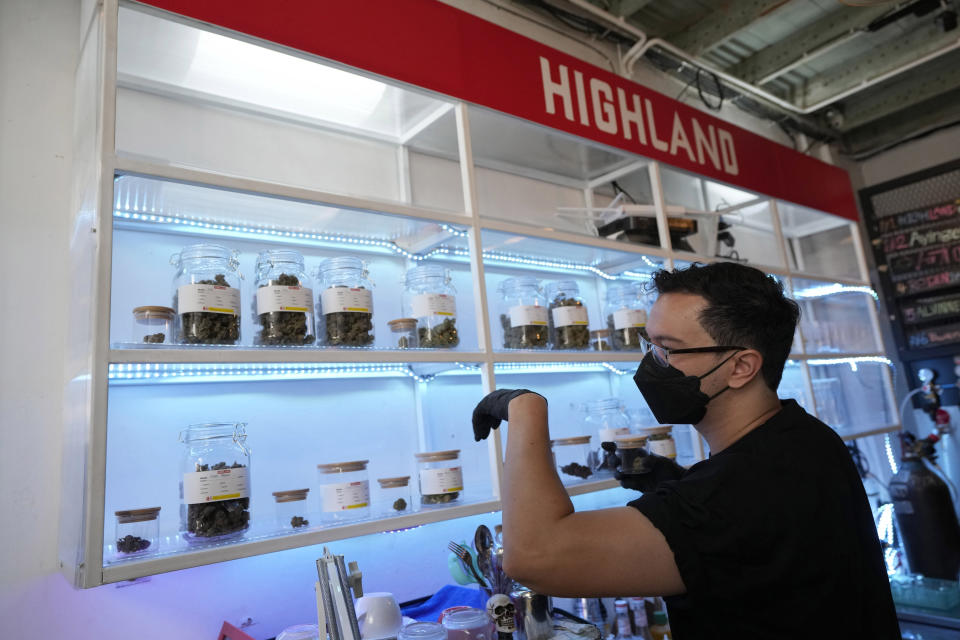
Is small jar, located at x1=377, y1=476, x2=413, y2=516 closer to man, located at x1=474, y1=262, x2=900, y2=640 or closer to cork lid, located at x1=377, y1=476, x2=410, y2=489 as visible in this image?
cork lid, located at x1=377, y1=476, x2=410, y2=489

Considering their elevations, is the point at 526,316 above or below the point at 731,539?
above

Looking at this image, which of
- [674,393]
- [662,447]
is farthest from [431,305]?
[662,447]

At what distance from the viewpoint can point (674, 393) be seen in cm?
112

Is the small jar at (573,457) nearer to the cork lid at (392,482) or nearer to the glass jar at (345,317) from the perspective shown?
the cork lid at (392,482)

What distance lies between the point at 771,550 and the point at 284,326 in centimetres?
103

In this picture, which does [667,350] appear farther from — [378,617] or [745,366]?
[378,617]

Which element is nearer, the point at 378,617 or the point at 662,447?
the point at 378,617

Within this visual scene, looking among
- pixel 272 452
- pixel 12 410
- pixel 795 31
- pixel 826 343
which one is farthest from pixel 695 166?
pixel 12 410

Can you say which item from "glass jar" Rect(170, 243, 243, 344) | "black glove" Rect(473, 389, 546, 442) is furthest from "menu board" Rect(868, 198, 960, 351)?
"glass jar" Rect(170, 243, 243, 344)

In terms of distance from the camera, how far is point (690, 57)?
3168 mm

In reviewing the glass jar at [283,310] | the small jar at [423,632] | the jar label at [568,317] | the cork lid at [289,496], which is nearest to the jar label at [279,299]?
the glass jar at [283,310]

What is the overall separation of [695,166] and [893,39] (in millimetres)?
2073

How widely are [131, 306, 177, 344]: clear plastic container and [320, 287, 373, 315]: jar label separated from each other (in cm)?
35

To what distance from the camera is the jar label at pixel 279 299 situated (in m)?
1.38
